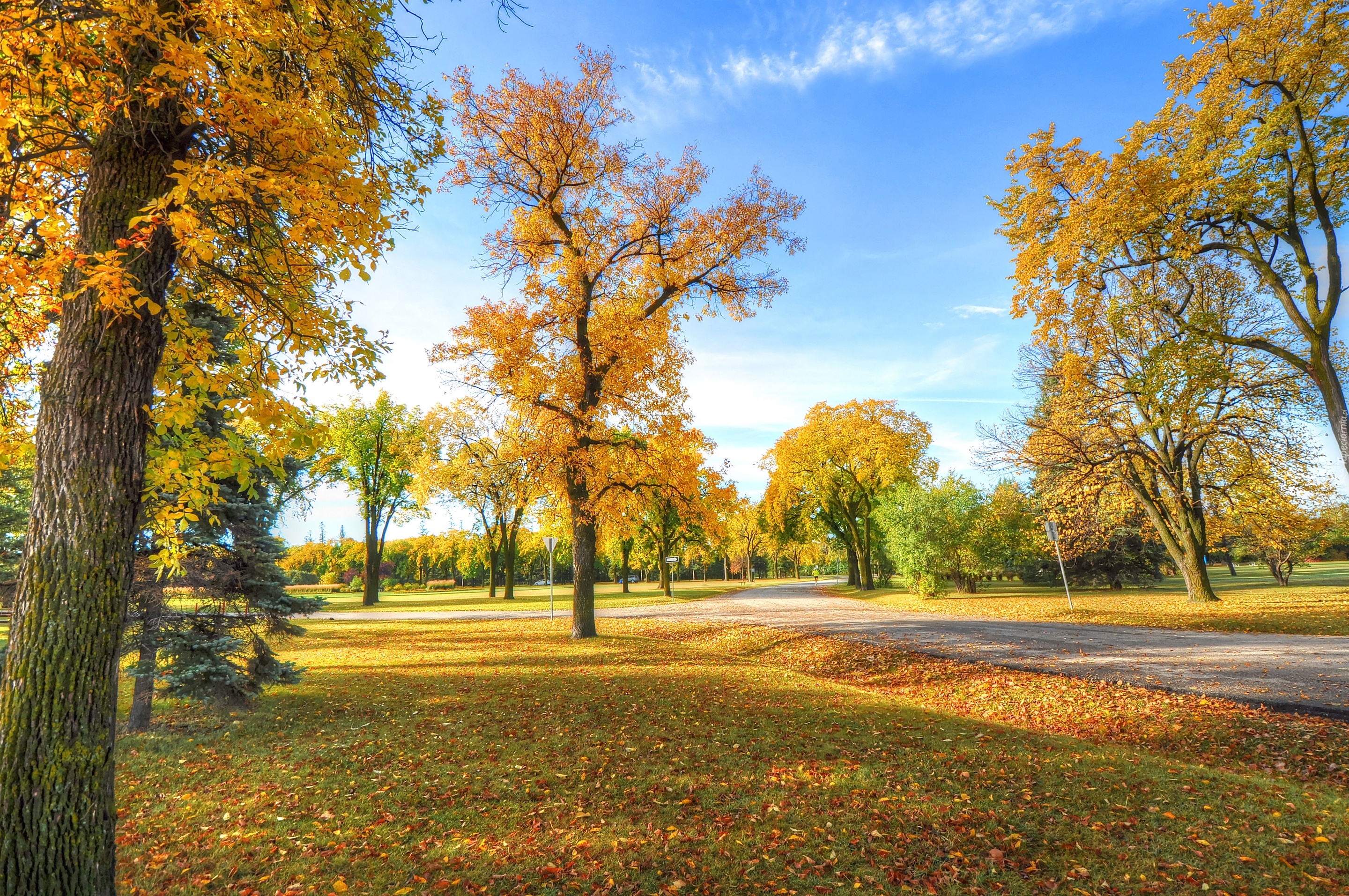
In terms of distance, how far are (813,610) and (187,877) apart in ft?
68.3

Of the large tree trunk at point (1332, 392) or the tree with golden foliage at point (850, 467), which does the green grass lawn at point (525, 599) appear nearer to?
the tree with golden foliage at point (850, 467)

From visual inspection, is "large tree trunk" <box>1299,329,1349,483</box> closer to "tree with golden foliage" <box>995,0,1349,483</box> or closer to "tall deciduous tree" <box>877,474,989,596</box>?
"tree with golden foliage" <box>995,0,1349,483</box>

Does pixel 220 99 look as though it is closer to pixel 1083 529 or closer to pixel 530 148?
pixel 530 148

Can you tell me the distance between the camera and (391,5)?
15.0 ft

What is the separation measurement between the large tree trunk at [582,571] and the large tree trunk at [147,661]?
8635 millimetres

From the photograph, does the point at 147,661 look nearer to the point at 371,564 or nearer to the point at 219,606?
the point at 219,606

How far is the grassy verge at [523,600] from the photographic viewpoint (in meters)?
30.3

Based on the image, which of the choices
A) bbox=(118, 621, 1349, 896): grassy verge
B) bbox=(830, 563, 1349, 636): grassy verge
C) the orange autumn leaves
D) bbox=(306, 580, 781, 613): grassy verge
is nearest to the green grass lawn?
bbox=(306, 580, 781, 613): grassy verge

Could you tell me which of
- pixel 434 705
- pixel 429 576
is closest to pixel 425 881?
pixel 434 705

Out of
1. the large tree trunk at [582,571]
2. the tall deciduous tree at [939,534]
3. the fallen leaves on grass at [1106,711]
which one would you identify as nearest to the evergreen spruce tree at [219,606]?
the large tree trunk at [582,571]

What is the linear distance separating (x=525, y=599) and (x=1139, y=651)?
32.0 metres

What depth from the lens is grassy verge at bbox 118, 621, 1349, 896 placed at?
3.83 m

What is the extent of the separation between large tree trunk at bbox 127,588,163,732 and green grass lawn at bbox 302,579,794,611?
19407mm

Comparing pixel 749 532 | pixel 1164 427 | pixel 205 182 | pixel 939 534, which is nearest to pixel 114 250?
pixel 205 182
